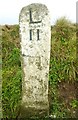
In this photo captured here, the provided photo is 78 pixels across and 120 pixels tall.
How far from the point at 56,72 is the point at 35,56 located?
64.9 inches

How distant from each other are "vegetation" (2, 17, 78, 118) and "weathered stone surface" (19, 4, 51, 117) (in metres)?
0.30

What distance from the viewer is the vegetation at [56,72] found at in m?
7.75

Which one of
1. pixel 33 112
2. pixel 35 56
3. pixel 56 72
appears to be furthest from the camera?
pixel 56 72

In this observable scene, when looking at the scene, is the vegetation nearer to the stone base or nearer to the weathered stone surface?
the stone base

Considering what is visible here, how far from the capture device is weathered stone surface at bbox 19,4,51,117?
7102 mm

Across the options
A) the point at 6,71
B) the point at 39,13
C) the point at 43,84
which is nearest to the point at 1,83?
the point at 6,71

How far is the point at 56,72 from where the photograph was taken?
8781 millimetres

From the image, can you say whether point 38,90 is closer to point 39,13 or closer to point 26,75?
point 26,75

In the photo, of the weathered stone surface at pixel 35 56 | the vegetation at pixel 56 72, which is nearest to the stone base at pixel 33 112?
the weathered stone surface at pixel 35 56

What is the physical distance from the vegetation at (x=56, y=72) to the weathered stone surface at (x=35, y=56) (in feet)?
0.99

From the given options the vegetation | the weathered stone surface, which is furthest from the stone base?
the vegetation

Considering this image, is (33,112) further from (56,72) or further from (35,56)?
(56,72)

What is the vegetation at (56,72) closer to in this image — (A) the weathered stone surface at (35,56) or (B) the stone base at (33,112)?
(B) the stone base at (33,112)

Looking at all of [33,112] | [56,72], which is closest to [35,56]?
[33,112]
